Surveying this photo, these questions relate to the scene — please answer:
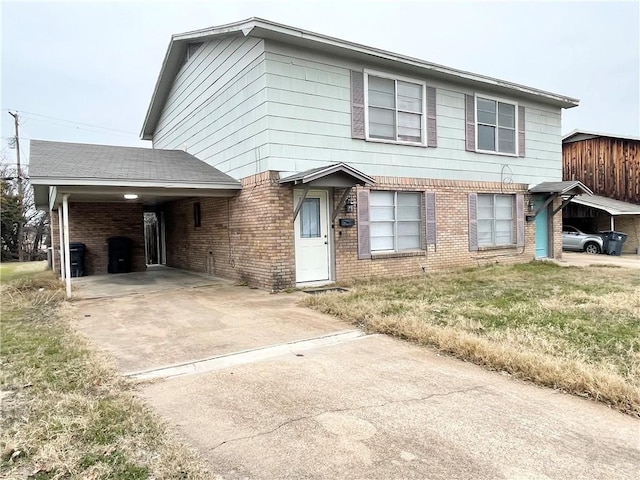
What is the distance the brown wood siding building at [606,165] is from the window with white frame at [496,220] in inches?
424

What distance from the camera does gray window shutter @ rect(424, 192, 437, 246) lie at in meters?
11.1

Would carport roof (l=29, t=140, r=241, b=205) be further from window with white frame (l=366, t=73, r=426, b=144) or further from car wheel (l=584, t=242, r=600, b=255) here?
car wheel (l=584, t=242, r=600, b=255)

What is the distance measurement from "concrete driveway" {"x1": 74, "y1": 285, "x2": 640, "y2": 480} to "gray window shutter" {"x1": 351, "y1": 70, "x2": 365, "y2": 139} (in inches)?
228

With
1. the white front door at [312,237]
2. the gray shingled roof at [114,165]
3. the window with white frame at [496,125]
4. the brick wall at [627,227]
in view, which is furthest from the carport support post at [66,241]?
the brick wall at [627,227]

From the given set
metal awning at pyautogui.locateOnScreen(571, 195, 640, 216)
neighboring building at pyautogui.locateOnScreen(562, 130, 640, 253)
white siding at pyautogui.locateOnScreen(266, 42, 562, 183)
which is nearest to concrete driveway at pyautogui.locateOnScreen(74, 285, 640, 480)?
white siding at pyautogui.locateOnScreen(266, 42, 562, 183)

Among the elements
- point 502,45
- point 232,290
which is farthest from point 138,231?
point 502,45

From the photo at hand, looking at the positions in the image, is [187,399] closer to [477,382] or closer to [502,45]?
[477,382]

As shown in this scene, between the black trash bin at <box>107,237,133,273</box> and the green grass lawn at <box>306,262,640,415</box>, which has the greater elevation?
the black trash bin at <box>107,237,133,273</box>

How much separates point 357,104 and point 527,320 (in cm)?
618

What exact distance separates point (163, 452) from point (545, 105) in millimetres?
14980

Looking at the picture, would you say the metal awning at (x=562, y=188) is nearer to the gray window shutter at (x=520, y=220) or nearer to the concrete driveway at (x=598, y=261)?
the gray window shutter at (x=520, y=220)

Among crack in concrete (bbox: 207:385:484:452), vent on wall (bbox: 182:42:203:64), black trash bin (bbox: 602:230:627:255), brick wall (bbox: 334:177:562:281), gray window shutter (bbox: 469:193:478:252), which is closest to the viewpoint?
crack in concrete (bbox: 207:385:484:452)

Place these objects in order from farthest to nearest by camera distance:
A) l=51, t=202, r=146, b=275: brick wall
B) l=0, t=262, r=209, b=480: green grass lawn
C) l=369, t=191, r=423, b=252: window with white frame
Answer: l=51, t=202, r=146, b=275: brick wall → l=369, t=191, r=423, b=252: window with white frame → l=0, t=262, r=209, b=480: green grass lawn

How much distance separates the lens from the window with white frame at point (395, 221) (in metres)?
10.4
